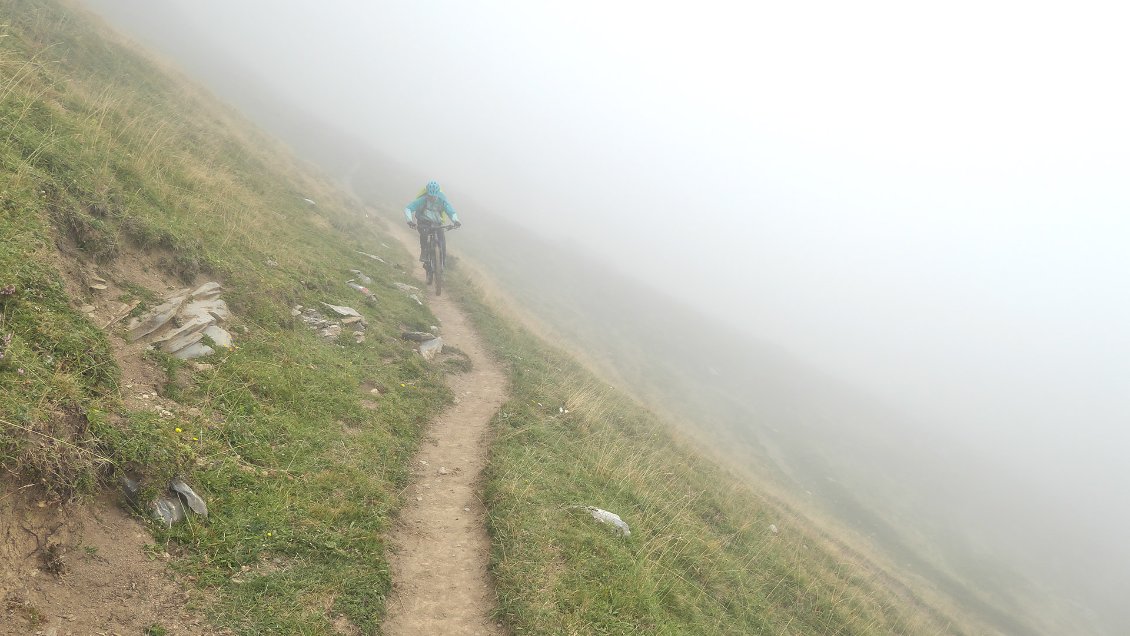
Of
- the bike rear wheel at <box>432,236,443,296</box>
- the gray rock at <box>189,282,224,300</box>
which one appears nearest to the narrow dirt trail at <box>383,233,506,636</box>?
the gray rock at <box>189,282,224,300</box>

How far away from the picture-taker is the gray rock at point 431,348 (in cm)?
1332

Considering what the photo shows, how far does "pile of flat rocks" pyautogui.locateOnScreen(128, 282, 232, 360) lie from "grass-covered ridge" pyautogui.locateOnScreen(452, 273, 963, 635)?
4929 millimetres

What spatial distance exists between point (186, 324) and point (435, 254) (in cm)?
1283

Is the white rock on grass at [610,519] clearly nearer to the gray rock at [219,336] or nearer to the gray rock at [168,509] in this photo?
the gray rock at [168,509]

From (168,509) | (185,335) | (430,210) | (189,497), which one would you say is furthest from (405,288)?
(168,509)

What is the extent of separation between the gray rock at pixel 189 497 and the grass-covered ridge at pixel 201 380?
116 mm

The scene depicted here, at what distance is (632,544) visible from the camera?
8500 mm

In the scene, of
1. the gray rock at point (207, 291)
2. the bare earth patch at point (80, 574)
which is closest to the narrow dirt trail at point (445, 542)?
the bare earth patch at point (80, 574)

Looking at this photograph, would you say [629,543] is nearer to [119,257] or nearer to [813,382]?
[119,257]

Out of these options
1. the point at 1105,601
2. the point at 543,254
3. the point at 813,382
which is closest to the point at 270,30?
the point at 543,254

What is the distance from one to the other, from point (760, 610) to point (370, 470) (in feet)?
25.1

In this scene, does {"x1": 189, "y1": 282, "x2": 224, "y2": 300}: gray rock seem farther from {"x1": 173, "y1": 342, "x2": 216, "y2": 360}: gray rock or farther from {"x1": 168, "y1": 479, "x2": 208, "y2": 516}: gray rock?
{"x1": 168, "y1": 479, "x2": 208, "y2": 516}: gray rock

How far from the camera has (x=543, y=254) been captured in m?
64.2

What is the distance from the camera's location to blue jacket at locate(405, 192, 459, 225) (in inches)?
752
